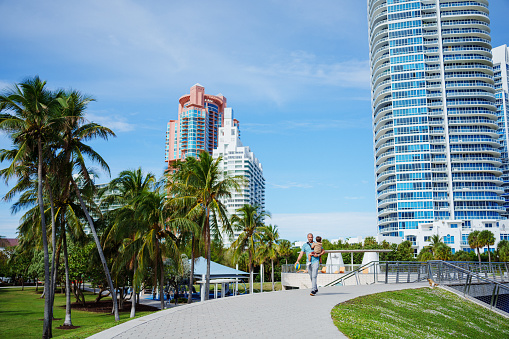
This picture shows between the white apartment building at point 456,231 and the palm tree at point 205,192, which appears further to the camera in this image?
the white apartment building at point 456,231

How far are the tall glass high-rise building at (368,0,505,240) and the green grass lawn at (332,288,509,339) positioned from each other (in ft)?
316

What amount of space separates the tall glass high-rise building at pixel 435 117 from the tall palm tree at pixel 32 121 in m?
102

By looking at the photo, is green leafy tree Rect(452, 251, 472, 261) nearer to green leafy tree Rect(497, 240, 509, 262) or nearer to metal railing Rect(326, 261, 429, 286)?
green leafy tree Rect(497, 240, 509, 262)

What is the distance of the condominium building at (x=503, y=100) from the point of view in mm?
151625

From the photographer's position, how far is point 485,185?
378 ft

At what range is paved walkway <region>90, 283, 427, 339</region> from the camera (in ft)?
29.8

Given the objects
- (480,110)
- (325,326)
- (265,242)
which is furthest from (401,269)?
(480,110)

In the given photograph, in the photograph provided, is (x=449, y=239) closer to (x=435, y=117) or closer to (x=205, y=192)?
(x=435, y=117)

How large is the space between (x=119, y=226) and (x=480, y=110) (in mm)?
116619

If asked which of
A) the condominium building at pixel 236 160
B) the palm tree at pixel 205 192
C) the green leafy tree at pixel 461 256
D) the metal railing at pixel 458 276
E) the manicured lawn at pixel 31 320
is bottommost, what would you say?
the manicured lawn at pixel 31 320

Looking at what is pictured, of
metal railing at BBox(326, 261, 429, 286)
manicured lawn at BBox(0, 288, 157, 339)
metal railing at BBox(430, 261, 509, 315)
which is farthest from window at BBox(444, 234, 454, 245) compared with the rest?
manicured lawn at BBox(0, 288, 157, 339)

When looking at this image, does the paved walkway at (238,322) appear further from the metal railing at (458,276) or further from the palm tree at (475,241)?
the palm tree at (475,241)

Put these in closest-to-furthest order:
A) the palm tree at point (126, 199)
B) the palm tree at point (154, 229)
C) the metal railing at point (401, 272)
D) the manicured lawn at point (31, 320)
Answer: the manicured lawn at point (31, 320), the metal railing at point (401, 272), the palm tree at point (154, 229), the palm tree at point (126, 199)

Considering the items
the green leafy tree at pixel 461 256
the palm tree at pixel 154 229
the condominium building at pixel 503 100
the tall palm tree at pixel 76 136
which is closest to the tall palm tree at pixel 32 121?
the tall palm tree at pixel 76 136
